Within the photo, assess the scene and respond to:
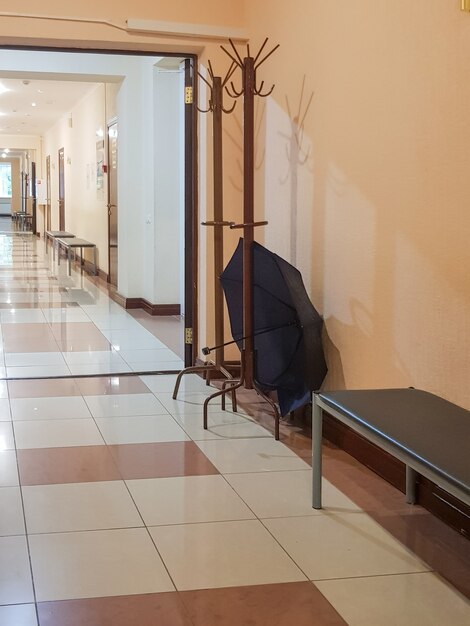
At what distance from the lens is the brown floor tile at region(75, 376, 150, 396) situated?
18.4 feet

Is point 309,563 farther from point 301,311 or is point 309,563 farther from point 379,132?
point 379,132

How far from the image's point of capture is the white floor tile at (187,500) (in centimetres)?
329

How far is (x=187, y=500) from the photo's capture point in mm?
3477

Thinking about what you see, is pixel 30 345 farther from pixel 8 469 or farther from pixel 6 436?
pixel 8 469

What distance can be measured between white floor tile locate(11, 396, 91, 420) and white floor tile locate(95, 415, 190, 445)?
0.22 metres

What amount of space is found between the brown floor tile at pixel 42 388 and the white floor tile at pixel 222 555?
8.19 ft

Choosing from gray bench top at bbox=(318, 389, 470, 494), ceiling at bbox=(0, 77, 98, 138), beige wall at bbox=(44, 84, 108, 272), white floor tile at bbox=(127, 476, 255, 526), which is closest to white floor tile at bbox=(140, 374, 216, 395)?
white floor tile at bbox=(127, 476, 255, 526)

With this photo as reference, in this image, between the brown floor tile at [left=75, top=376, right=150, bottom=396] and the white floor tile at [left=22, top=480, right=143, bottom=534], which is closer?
the white floor tile at [left=22, top=480, right=143, bottom=534]

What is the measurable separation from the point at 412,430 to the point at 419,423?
9cm

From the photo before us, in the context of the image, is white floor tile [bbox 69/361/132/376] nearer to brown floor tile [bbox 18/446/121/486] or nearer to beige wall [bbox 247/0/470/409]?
beige wall [bbox 247/0/470/409]

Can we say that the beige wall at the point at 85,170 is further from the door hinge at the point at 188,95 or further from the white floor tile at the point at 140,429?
the white floor tile at the point at 140,429

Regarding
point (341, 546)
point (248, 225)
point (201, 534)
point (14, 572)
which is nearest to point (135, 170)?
point (248, 225)

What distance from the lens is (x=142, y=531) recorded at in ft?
10.3

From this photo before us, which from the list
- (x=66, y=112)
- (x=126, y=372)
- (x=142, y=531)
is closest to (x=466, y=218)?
(x=142, y=531)
